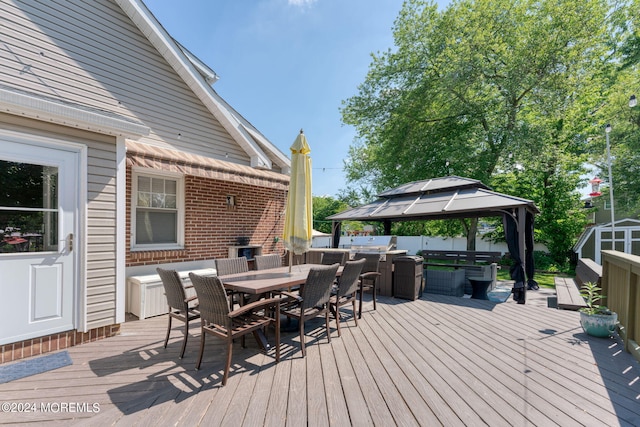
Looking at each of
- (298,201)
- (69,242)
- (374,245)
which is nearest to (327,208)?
(374,245)

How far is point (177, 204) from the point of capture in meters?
6.09

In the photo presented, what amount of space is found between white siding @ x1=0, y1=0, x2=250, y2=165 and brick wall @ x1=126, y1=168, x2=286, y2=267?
0.91m

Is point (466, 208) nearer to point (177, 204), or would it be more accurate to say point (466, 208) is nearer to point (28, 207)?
point (177, 204)

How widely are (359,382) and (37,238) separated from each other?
13.9 ft

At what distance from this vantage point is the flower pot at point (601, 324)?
408 centimetres

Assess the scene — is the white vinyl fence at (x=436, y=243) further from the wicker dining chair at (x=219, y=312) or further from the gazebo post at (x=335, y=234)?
Answer: the wicker dining chair at (x=219, y=312)

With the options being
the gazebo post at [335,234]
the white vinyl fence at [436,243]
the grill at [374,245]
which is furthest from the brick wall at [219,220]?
the white vinyl fence at [436,243]

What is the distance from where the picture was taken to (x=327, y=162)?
24.2 metres

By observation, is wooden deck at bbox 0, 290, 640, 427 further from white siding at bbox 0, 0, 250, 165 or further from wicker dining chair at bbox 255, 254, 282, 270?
white siding at bbox 0, 0, 250, 165

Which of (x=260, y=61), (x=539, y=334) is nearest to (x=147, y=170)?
(x=260, y=61)

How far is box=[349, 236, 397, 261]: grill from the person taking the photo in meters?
7.39

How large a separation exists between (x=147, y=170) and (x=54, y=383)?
12.7ft

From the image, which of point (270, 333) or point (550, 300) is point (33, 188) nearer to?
point (270, 333)

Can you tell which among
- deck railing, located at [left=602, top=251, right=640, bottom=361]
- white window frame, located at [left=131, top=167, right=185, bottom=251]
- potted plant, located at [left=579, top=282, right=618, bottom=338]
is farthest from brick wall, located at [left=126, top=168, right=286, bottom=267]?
deck railing, located at [left=602, top=251, right=640, bottom=361]
